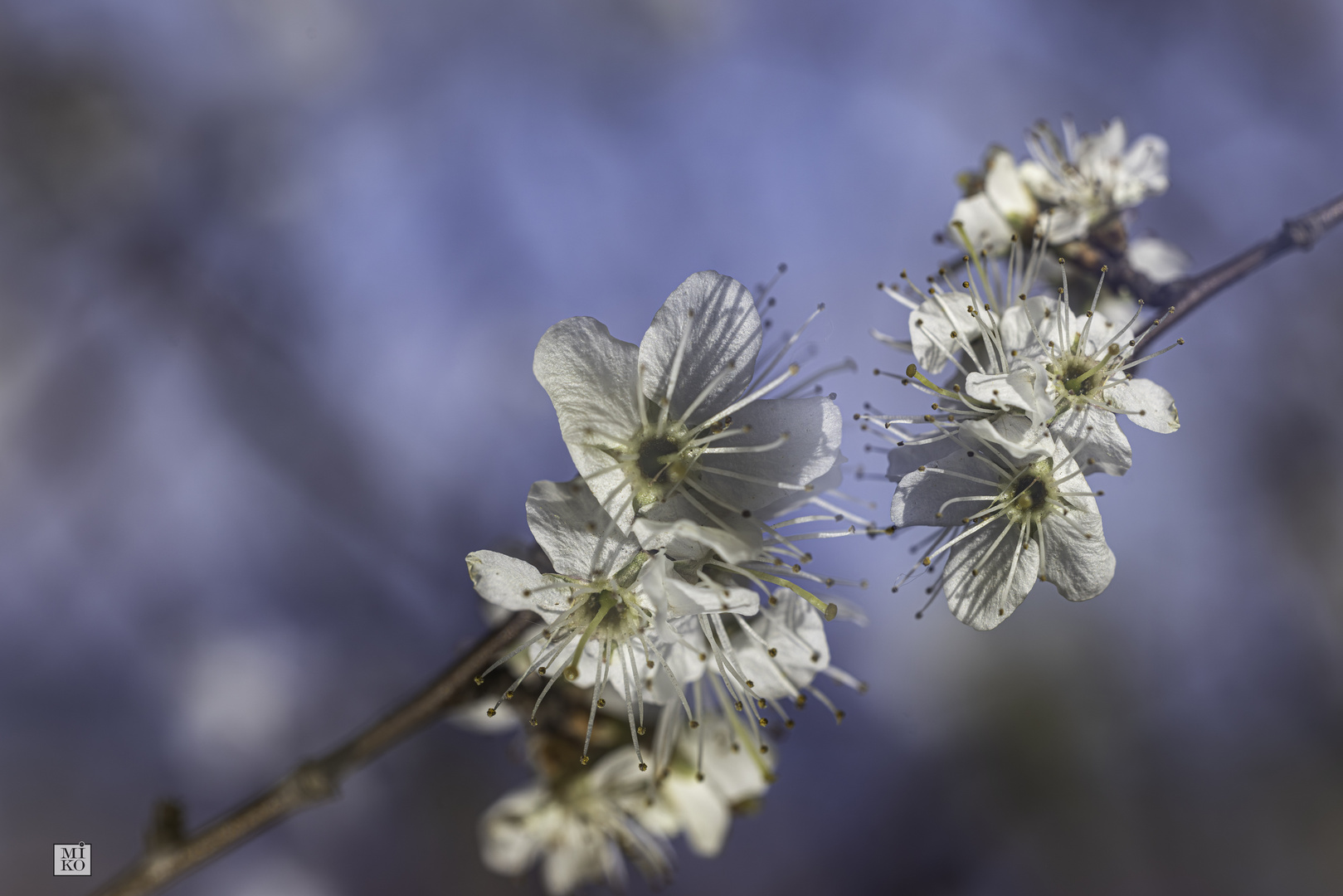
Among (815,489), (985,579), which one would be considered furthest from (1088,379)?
(815,489)

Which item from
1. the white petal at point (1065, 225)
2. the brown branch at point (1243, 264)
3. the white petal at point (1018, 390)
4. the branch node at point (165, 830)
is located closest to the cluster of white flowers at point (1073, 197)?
the white petal at point (1065, 225)

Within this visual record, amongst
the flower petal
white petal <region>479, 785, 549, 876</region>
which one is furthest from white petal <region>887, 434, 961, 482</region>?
white petal <region>479, 785, 549, 876</region>

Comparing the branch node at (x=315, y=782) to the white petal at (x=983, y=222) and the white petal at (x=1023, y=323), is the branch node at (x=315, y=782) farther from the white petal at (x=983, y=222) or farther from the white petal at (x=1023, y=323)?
the white petal at (x=983, y=222)

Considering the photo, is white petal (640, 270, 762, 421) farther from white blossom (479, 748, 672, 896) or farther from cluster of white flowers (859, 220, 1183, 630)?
white blossom (479, 748, 672, 896)

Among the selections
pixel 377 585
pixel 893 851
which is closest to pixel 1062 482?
pixel 377 585

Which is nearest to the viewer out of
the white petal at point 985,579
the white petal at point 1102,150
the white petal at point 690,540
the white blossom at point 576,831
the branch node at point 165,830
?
the white petal at point 690,540

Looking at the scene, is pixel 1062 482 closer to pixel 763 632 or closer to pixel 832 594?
pixel 832 594
